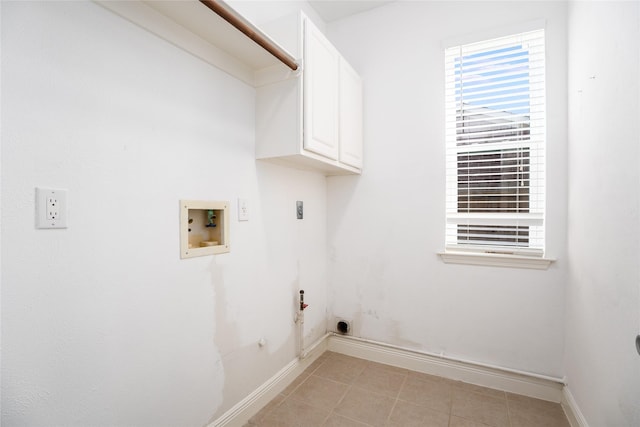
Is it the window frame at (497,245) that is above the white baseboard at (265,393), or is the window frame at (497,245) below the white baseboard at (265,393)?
above

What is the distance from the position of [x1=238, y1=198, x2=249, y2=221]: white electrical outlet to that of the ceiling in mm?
1775

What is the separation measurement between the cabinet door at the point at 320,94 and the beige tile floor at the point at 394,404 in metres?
1.54

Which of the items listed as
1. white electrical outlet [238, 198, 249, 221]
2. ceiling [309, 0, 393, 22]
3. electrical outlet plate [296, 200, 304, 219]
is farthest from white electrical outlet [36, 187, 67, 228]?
ceiling [309, 0, 393, 22]

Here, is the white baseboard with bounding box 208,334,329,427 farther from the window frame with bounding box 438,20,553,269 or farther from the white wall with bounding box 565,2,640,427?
the white wall with bounding box 565,2,640,427

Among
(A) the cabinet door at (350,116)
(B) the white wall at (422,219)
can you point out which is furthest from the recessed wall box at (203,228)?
(B) the white wall at (422,219)

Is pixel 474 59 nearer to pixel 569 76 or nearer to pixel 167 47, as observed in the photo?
pixel 569 76

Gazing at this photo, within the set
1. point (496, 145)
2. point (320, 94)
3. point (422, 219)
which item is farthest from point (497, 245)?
point (320, 94)

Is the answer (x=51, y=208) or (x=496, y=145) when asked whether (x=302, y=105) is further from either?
(x=496, y=145)

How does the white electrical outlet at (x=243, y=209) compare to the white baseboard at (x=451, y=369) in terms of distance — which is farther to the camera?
the white baseboard at (x=451, y=369)

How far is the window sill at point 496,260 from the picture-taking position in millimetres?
1904

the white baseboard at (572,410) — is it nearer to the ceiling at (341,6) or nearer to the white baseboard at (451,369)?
the white baseboard at (451,369)

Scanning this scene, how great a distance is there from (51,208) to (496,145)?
240cm

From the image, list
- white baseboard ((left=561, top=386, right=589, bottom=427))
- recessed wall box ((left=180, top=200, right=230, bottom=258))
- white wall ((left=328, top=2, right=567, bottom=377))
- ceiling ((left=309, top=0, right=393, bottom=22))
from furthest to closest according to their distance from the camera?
ceiling ((left=309, top=0, right=393, bottom=22)), white wall ((left=328, top=2, right=567, bottom=377)), white baseboard ((left=561, top=386, right=589, bottom=427)), recessed wall box ((left=180, top=200, right=230, bottom=258))

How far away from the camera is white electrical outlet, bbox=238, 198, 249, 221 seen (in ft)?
5.43
